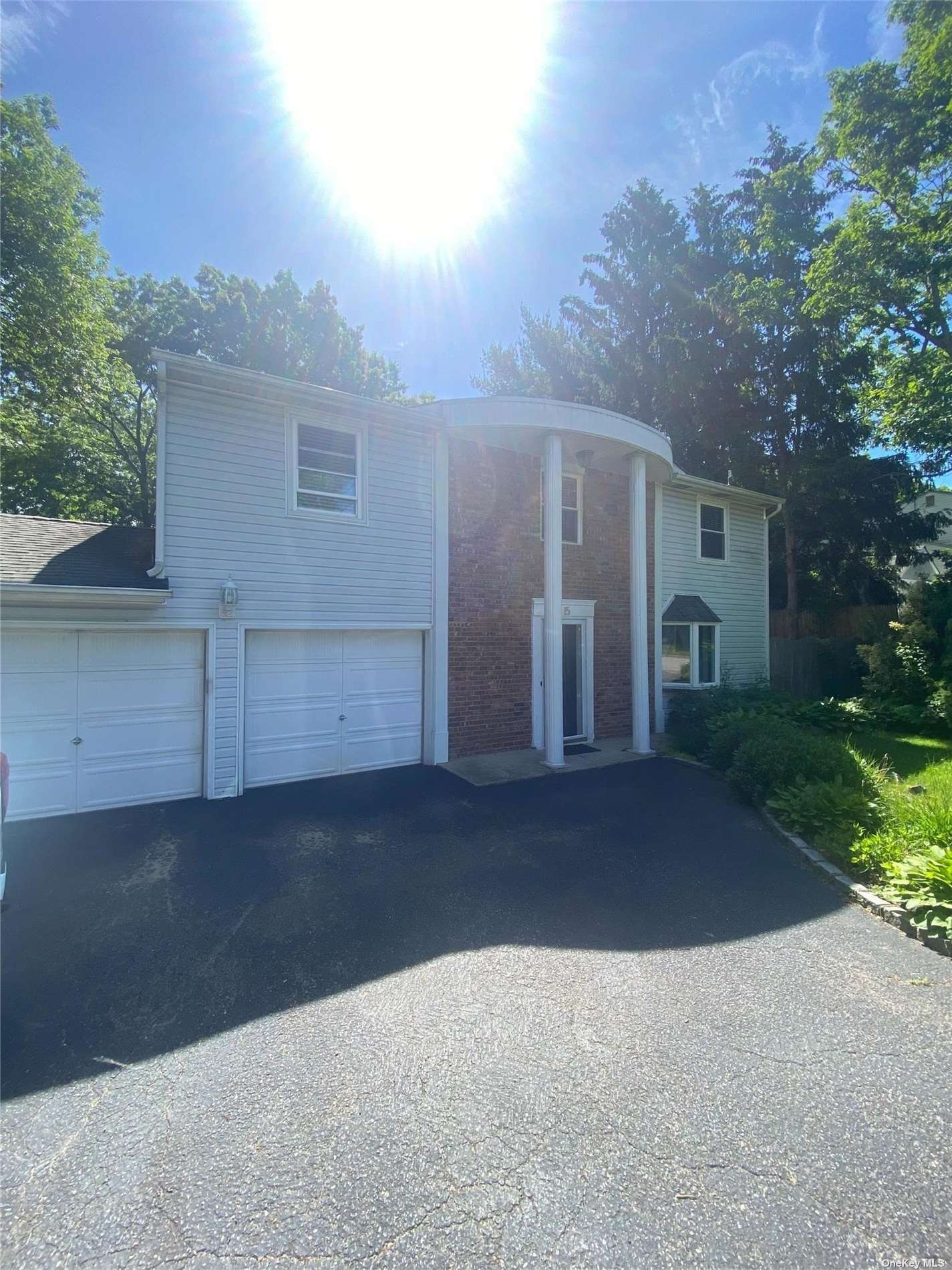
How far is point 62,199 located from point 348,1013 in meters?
17.9

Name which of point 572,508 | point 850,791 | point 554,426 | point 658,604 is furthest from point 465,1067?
point 658,604

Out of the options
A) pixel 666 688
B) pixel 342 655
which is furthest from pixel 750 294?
pixel 342 655

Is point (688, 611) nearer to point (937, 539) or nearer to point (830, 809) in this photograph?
point (830, 809)

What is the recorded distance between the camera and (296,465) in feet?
26.9

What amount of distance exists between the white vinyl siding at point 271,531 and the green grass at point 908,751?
817 centimetres

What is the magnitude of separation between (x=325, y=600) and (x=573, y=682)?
5279mm

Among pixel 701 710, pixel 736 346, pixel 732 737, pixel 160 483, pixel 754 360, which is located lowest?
pixel 732 737

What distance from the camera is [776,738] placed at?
7906 millimetres

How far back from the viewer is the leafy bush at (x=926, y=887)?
4219 mm

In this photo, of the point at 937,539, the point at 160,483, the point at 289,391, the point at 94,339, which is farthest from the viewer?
the point at 937,539

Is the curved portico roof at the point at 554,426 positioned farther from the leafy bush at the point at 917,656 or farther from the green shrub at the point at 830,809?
the leafy bush at the point at 917,656

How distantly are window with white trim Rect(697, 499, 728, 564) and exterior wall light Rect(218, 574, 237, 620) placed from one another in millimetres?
10651

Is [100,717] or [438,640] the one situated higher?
[438,640]

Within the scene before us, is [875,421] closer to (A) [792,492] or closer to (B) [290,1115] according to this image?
(A) [792,492]
